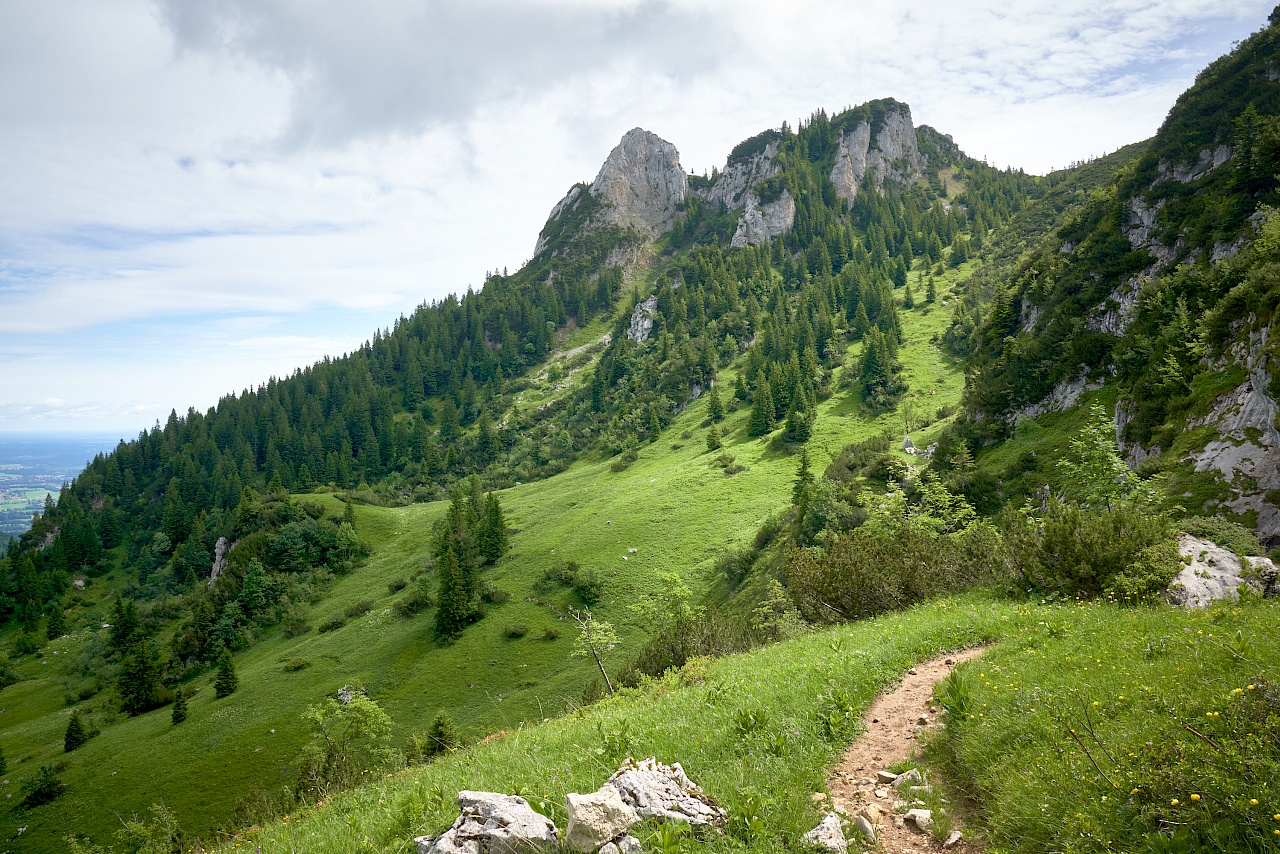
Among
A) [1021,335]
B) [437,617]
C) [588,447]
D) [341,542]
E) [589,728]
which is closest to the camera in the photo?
[589,728]

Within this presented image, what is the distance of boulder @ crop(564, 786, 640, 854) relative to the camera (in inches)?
277

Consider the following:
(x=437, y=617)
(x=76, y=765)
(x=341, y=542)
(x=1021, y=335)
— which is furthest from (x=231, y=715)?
(x=1021, y=335)

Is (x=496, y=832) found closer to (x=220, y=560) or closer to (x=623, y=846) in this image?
(x=623, y=846)

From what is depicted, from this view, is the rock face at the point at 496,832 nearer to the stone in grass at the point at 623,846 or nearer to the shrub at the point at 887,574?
the stone in grass at the point at 623,846

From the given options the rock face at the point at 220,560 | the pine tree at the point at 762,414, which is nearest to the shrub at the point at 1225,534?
the pine tree at the point at 762,414

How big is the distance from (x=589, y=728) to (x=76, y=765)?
247ft

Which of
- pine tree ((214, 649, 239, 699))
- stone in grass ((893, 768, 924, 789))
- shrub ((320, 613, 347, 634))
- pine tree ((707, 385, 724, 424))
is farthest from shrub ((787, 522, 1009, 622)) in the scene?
pine tree ((707, 385, 724, 424))

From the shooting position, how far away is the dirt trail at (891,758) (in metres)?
7.88

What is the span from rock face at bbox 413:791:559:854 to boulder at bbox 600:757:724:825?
38.8 inches

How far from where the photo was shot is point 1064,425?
4078cm

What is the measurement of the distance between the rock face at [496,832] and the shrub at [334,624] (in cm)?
8057

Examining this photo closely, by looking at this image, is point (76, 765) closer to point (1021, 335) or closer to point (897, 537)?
point (897, 537)

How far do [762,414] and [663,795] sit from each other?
101 m

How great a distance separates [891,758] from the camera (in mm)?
9938
